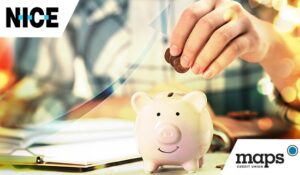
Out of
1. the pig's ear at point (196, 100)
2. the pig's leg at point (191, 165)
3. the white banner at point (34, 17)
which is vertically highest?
the white banner at point (34, 17)

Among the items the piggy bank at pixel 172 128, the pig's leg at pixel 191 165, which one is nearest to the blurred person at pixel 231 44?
the piggy bank at pixel 172 128

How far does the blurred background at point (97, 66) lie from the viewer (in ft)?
4.63

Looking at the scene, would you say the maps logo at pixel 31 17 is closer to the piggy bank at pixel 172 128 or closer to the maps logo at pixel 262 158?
the piggy bank at pixel 172 128

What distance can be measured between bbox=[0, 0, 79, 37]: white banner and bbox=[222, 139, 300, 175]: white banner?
57 centimetres

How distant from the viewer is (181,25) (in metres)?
1.42

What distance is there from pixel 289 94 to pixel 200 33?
293mm

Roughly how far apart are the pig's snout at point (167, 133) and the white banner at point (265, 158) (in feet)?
0.61

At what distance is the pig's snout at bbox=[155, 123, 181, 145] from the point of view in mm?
1352

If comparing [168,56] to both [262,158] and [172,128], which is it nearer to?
[172,128]

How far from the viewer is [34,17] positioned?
4.64ft

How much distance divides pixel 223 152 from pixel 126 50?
375 millimetres

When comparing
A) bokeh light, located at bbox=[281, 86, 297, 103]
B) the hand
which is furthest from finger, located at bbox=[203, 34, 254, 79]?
bokeh light, located at bbox=[281, 86, 297, 103]

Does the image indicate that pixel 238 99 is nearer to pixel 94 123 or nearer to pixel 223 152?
pixel 223 152

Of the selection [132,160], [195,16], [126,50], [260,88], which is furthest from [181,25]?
[132,160]
